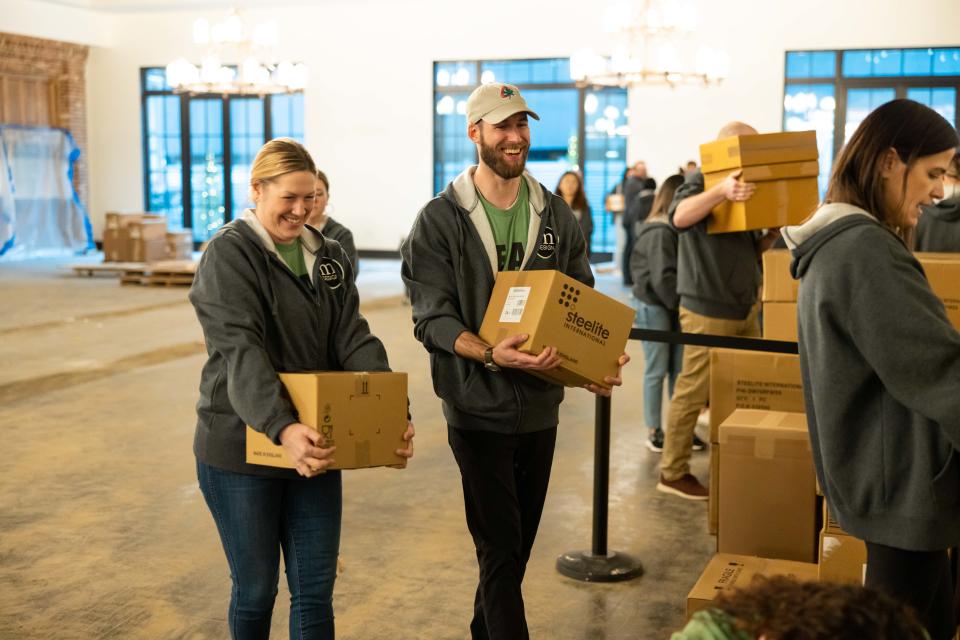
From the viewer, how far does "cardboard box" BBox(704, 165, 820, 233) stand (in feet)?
12.6

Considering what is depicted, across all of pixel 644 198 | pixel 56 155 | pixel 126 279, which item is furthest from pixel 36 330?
pixel 56 155

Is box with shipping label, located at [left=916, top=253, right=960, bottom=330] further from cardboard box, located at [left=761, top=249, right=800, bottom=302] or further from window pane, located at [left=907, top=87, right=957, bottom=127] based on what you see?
window pane, located at [left=907, top=87, right=957, bottom=127]

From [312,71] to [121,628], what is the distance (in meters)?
15.1

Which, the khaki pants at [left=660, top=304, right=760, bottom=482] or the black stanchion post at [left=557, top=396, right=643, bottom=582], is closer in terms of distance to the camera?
the black stanchion post at [left=557, top=396, right=643, bottom=582]

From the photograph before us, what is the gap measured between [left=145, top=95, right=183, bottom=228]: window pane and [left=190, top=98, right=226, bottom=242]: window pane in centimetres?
30

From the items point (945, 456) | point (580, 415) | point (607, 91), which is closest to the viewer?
point (945, 456)

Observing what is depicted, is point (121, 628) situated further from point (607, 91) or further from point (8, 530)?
point (607, 91)

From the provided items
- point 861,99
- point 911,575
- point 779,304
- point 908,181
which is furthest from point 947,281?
point 861,99

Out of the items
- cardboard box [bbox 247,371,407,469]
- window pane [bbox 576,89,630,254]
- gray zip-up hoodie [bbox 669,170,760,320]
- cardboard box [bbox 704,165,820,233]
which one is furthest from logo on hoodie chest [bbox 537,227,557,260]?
window pane [bbox 576,89,630,254]

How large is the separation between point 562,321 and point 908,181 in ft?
2.70

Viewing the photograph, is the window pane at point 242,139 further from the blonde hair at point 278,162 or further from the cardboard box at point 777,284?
the blonde hair at point 278,162

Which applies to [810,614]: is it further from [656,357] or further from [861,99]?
→ [861,99]

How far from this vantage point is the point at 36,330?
964cm

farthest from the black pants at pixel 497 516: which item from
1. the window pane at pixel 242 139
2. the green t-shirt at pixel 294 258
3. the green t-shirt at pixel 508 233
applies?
the window pane at pixel 242 139
